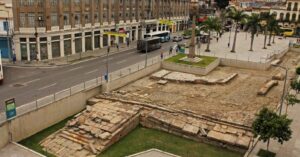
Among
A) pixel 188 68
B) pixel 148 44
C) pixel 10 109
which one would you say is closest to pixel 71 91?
pixel 10 109

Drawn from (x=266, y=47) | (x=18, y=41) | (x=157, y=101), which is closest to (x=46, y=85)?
(x=157, y=101)

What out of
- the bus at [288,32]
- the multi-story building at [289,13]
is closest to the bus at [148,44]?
the bus at [288,32]

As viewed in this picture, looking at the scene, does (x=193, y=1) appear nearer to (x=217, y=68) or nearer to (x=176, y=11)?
(x=176, y=11)

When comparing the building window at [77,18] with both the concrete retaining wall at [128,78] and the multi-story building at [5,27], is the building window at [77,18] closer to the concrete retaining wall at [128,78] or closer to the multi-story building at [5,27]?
the multi-story building at [5,27]

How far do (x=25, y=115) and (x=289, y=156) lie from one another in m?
22.7

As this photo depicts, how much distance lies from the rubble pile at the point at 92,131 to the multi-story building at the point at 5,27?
25.6m

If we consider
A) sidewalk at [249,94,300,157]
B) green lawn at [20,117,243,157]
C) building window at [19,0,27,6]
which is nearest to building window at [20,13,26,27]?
building window at [19,0,27,6]

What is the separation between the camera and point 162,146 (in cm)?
2756

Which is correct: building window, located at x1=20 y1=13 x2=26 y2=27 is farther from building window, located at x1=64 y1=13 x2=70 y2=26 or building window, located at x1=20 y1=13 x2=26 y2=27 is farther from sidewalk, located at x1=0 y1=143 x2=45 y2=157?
sidewalk, located at x1=0 y1=143 x2=45 y2=157

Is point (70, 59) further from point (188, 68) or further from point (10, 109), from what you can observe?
point (10, 109)

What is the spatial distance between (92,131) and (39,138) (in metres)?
5.09

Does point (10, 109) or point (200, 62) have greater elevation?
point (200, 62)

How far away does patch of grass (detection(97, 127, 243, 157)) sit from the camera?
26453 millimetres

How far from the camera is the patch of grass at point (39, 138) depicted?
1054 inches
